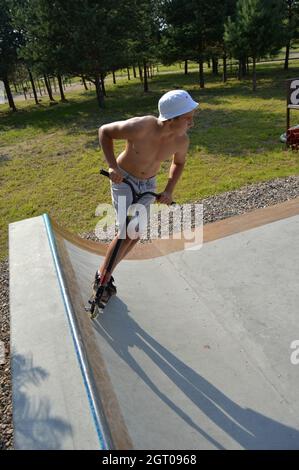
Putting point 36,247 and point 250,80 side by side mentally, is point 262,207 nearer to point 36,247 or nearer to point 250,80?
point 36,247

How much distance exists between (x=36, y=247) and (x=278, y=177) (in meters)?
5.99

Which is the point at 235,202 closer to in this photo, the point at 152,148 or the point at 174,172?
the point at 174,172

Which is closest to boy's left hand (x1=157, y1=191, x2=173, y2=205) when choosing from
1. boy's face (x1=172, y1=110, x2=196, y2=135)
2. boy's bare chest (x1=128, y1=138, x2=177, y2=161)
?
boy's bare chest (x1=128, y1=138, x2=177, y2=161)

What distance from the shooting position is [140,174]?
352 centimetres

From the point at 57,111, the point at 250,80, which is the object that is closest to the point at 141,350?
the point at 57,111

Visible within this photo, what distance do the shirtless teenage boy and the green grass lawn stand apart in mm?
→ 3801

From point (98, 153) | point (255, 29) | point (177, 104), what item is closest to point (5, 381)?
point (177, 104)

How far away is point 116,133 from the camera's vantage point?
10.7ft

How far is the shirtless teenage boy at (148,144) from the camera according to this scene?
119 inches

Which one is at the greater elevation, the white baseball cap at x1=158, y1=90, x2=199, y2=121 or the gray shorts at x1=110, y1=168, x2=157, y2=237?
the white baseball cap at x1=158, y1=90, x2=199, y2=121

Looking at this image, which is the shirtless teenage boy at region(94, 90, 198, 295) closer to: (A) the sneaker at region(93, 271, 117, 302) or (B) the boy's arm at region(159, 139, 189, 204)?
(B) the boy's arm at region(159, 139, 189, 204)

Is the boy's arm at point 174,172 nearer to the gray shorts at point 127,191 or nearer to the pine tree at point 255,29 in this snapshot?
the gray shorts at point 127,191

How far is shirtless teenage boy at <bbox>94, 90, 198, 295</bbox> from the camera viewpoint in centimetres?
302

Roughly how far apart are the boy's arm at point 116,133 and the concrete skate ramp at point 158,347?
3.48 feet
